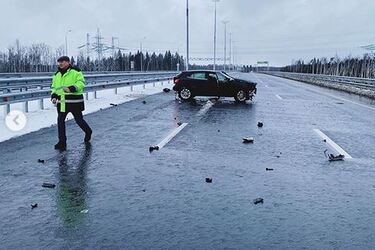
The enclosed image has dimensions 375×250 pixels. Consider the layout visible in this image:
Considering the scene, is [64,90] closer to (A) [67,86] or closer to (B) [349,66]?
(A) [67,86]

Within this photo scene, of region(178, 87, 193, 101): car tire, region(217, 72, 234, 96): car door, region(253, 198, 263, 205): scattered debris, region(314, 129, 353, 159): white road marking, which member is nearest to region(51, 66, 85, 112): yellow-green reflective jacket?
region(253, 198, 263, 205): scattered debris

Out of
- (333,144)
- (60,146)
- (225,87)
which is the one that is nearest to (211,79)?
(225,87)

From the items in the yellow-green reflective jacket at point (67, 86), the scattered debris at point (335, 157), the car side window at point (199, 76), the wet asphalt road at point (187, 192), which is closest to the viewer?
the wet asphalt road at point (187, 192)

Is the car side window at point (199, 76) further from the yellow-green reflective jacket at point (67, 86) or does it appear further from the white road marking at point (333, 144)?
the yellow-green reflective jacket at point (67, 86)

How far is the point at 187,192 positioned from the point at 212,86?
15.8m

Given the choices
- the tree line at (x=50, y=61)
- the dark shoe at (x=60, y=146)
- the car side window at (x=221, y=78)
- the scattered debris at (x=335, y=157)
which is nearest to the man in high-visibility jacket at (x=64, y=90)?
the dark shoe at (x=60, y=146)

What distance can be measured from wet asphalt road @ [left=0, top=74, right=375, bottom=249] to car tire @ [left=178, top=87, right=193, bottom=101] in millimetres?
10456

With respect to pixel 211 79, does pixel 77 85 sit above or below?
above

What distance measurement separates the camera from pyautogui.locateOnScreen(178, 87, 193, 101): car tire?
2127 cm

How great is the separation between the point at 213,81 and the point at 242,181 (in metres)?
15.2

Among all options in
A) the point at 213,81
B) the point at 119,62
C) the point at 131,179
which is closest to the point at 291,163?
the point at 131,179

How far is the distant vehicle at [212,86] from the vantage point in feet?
68.3

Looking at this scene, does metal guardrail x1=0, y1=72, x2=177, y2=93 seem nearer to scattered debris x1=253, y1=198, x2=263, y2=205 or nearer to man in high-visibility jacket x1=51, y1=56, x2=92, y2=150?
man in high-visibility jacket x1=51, y1=56, x2=92, y2=150

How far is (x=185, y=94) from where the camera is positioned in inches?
838
